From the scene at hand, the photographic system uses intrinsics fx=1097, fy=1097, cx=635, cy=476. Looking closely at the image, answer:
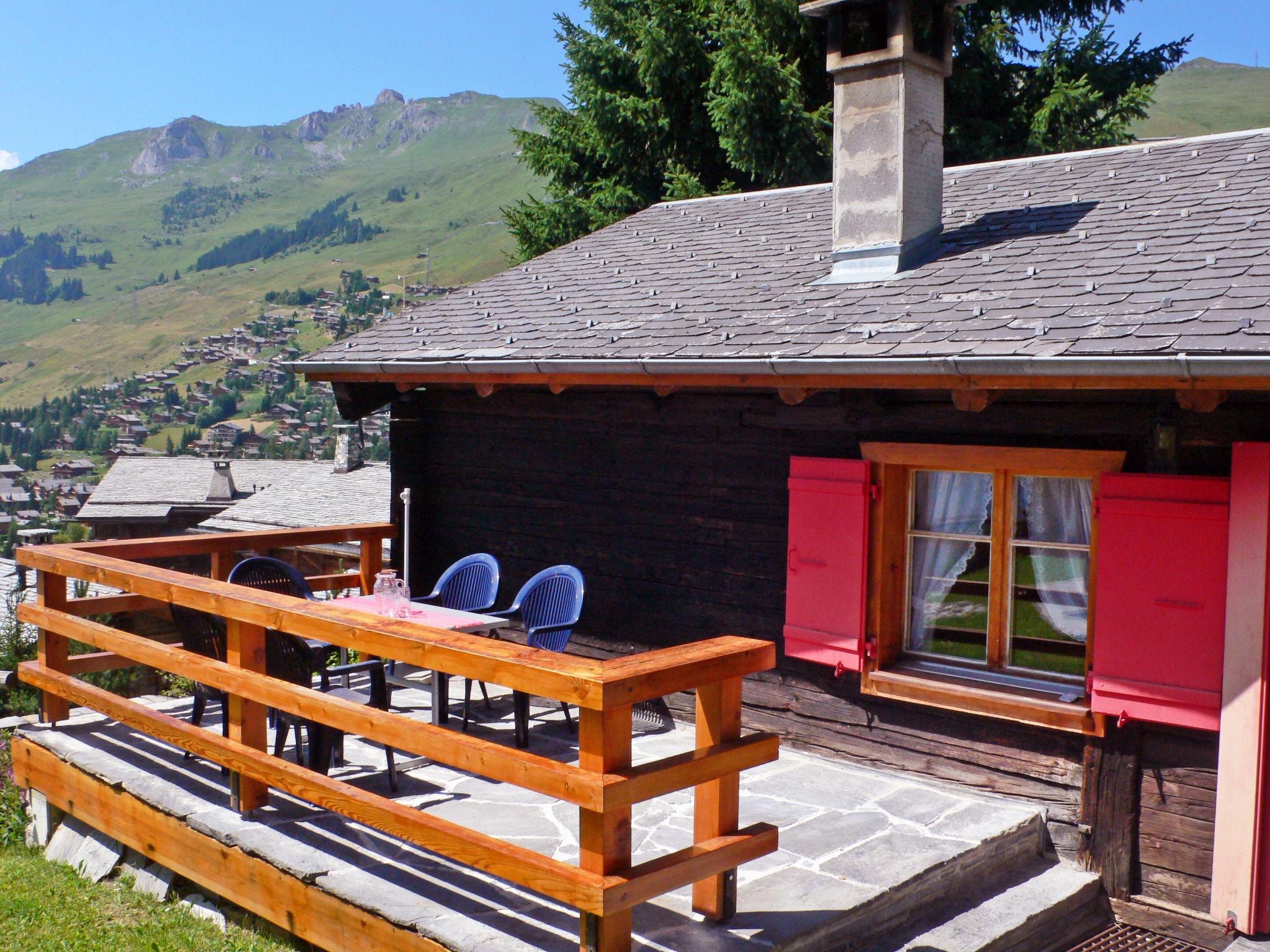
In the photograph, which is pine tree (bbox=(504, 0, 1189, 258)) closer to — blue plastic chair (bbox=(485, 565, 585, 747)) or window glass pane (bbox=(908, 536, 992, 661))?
blue plastic chair (bbox=(485, 565, 585, 747))

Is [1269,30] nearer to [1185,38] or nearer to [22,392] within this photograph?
[1185,38]

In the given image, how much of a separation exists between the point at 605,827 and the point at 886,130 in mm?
5105

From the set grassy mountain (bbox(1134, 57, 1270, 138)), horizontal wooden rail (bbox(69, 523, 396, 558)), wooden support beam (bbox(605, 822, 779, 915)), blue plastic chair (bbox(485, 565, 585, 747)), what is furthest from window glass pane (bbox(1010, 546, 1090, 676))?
grassy mountain (bbox(1134, 57, 1270, 138))

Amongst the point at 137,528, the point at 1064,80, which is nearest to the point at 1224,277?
the point at 1064,80

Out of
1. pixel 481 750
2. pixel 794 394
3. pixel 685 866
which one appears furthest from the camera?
pixel 794 394

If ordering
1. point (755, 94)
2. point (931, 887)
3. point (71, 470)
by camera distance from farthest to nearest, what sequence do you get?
point (71, 470)
point (755, 94)
point (931, 887)

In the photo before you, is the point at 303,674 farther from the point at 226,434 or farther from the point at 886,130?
the point at 226,434

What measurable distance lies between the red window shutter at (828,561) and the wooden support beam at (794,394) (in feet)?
1.23

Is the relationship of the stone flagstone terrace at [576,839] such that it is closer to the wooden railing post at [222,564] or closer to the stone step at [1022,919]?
the stone step at [1022,919]

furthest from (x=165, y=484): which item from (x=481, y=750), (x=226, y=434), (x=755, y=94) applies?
(x=226, y=434)

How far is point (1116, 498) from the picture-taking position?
16.2 feet

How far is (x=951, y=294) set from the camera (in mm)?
5949

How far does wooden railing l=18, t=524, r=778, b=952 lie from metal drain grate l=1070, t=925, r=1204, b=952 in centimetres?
208

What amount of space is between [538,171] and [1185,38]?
34.7ft
